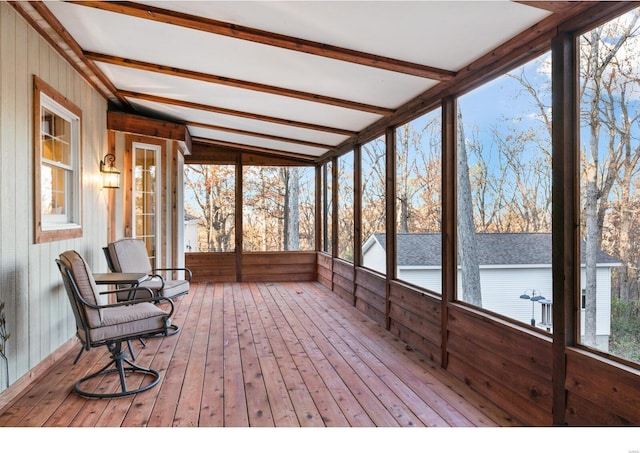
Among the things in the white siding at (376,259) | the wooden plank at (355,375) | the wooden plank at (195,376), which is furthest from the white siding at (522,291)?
the wooden plank at (195,376)

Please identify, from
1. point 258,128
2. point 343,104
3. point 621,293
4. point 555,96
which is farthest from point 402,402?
point 258,128

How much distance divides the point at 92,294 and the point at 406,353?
272 centimetres

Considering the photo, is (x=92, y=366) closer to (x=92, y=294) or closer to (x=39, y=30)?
(x=92, y=294)

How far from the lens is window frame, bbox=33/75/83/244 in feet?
11.3

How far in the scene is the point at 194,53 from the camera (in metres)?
3.79

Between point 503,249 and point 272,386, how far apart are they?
1.93m

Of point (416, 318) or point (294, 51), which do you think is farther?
point (416, 318)

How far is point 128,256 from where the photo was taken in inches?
196

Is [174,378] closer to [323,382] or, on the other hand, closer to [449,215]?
[323,382]

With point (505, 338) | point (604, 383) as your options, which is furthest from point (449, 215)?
point (604, 383)

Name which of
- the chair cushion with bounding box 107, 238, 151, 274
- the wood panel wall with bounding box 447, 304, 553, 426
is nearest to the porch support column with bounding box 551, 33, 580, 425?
the wood panel wall with bounding box 447, 304, 553, 426

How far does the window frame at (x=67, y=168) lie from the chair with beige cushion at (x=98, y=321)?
661mm

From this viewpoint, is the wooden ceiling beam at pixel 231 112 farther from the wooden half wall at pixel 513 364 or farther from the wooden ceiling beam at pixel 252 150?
the wooden ceiling beam at pixel 252 150

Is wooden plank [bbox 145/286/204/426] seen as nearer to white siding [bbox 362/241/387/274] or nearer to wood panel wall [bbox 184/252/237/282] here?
white siding [bbox 362/241/387/274]
